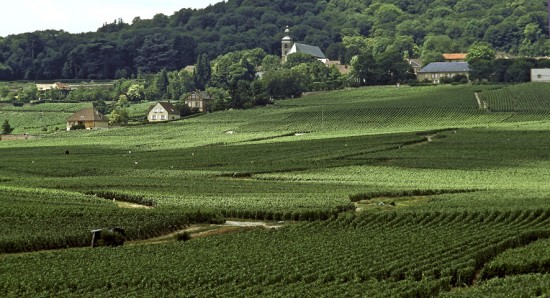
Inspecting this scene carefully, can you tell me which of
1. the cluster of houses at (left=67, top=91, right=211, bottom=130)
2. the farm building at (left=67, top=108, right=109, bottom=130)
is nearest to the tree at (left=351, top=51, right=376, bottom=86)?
the cluster of houses at (left=67, top=91, right=211, bottom=130)

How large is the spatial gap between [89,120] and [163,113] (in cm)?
980

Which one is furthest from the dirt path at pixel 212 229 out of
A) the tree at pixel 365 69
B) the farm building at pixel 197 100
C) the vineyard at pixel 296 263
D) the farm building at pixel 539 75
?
the tree at pixel 365 69

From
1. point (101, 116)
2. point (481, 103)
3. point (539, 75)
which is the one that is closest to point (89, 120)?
point (101, 116)

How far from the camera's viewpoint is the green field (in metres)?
42.7

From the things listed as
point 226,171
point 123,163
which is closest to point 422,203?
point 226,171

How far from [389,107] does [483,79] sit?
A: 37269 mm

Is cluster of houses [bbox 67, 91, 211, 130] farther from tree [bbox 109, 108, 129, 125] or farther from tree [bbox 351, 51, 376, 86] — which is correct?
tree [bbox 351, 51, 376, 86]

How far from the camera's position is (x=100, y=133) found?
142375 millimetres

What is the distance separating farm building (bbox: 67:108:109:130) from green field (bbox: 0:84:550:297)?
19.6 metres

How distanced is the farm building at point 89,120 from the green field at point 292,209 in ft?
64.4

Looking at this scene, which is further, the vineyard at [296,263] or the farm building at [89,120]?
the farm building at [89,120]

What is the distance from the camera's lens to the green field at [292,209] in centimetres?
4269

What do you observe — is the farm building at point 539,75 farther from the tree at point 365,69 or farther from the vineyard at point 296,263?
the vineyard at point 296,263

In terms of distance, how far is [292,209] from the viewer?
63469 mm
